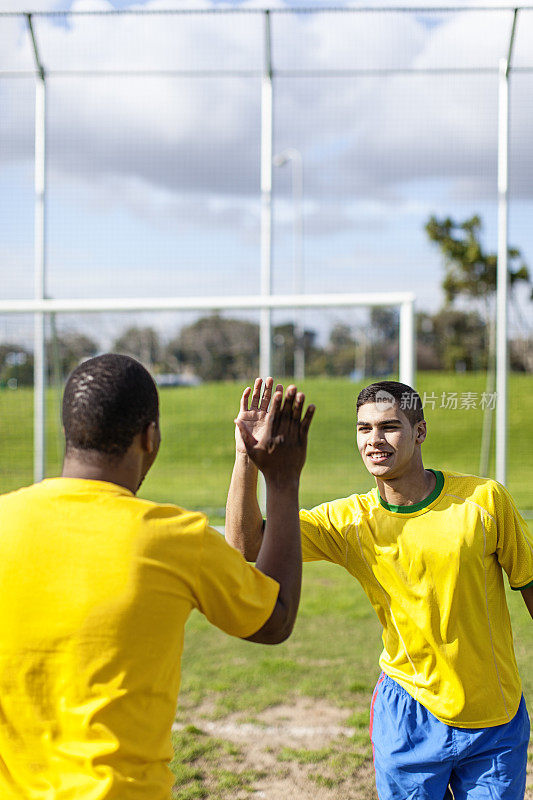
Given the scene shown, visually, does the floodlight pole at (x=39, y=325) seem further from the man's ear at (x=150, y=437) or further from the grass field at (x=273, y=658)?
the man's ear at (x=150, y=437)

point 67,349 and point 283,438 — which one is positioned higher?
point 67,349

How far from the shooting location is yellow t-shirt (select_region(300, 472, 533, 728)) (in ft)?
7.59

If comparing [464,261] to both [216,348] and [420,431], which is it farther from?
[420,431]

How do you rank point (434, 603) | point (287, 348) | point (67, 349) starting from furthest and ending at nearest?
point (287, 348) < point (67, 349) < point (434, 603)

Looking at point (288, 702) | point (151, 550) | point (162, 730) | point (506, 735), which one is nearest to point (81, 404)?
point (151, 550)

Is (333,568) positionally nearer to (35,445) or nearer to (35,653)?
(35,445)

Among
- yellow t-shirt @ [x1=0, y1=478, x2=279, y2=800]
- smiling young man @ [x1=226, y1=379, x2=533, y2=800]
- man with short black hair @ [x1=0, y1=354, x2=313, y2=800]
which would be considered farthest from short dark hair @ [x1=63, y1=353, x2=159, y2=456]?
smiling young man @ [x1=226, y1=379, x2=533, y2=800]

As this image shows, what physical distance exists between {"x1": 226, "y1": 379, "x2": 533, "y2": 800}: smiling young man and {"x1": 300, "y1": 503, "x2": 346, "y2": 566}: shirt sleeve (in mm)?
55

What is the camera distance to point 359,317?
8539 mm

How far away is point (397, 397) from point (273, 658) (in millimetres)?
3502

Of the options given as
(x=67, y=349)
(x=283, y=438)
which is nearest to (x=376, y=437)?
(x=283, y=438)

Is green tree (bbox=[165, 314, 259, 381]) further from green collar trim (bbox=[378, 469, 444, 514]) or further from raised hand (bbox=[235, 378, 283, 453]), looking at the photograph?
raised hand (bbox=[235, 378, 283, 453])

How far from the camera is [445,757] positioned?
2.29 meters

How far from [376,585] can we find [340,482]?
696 cm
